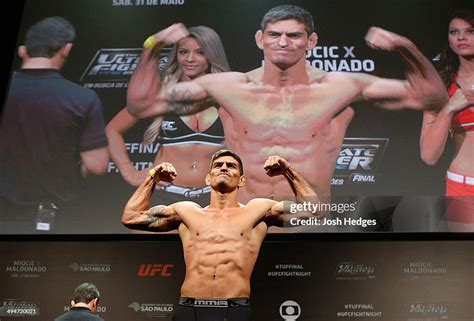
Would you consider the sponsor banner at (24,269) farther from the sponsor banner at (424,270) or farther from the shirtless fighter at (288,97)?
the sponsor banner at (424,270)

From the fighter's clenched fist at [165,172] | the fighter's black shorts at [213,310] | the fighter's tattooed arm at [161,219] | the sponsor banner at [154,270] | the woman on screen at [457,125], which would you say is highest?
the woman on screen at [457,125]

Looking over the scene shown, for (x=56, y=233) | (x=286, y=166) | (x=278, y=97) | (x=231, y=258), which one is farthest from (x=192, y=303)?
(x=278, y=97)

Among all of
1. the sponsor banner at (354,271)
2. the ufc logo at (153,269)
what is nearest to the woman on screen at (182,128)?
the ufc logo at (153,269)

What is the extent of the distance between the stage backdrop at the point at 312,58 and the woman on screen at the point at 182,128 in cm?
8

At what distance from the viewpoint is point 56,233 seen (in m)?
6.16

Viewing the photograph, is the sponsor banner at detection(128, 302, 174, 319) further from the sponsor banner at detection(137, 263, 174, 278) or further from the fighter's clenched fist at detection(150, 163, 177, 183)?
the fighter's clenched fist at detection(150, 163, 177, 183)

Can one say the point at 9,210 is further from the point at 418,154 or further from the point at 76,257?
the point at 418,154

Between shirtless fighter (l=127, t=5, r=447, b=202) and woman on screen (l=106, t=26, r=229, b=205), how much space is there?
6 centimetres

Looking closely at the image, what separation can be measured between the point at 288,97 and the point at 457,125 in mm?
1541

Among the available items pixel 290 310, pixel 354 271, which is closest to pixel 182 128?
pixel 290 310

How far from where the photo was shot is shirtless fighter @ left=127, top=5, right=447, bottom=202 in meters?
6.27

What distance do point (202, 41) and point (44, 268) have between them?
2.61 meters

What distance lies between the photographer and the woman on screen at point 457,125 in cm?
599

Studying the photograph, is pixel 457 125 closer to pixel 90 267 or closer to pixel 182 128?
pixel 182 128
